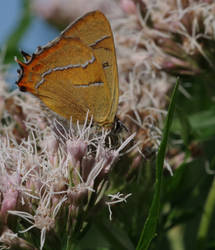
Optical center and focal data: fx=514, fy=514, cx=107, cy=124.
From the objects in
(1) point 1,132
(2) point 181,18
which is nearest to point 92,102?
(1) point 1,132

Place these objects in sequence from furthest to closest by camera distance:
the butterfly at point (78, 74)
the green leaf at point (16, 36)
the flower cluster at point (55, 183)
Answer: the green leaf at point (16, 36)
the butterfly at point (78, 74)
the flower cluster at point (55, 183)

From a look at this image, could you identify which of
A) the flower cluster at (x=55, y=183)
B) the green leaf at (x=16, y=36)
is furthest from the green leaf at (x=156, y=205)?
the green leaf at (x=16, y=36)

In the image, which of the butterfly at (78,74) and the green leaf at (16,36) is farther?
the green leaf at (16,36)

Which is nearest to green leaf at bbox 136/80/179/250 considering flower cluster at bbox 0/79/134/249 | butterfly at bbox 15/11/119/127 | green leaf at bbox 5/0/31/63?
flower cluster at bbox 0/79/134/249

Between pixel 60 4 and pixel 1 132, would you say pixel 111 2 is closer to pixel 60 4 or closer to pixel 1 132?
pixel 1 132

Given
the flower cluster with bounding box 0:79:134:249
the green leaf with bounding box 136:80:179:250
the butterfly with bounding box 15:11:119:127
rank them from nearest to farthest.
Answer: the green leaf with bounding box 136:80:179:250 < the flower cluster with bounding box 0:79:134:249 < the butterfly with bounding box 15:11:119:127

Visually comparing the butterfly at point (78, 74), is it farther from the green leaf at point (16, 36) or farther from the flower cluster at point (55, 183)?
the green leaf at point (16, 36)

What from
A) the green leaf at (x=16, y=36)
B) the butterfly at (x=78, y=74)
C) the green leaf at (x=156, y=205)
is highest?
the green leaf at (x=16, y=36)

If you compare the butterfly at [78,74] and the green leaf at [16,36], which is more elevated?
the green leaf at [16,36]

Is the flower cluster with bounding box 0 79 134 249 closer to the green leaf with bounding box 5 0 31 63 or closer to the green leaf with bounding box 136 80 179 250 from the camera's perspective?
the green leaf with bounding box 136 80 179 250

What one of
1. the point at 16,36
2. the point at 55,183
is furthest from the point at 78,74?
the point at 16,36

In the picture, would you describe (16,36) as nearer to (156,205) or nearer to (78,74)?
(78,74)
